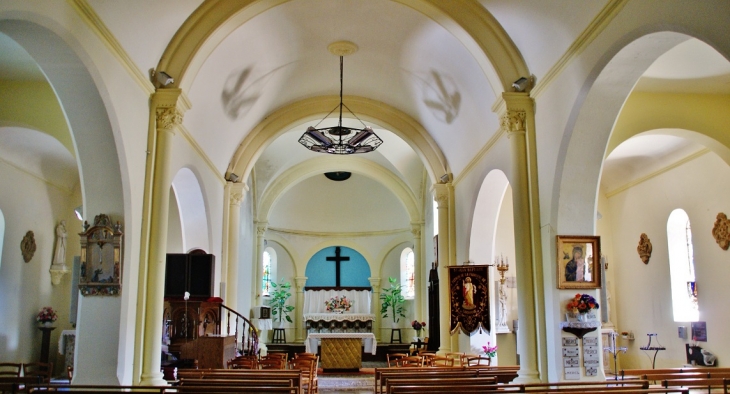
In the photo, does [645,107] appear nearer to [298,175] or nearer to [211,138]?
[211,138]

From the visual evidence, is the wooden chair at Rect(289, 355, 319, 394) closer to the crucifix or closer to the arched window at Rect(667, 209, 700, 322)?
the arched window at Rect(667, 209, 700, 322)

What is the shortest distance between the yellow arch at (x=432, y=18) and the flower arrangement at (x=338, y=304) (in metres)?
14.6

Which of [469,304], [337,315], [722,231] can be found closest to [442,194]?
[469,304]

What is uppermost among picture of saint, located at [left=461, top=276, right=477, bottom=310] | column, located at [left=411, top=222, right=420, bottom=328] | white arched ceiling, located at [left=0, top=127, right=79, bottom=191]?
white arched ceiling, located at [left=0, top=127, right=79, bottom=191]

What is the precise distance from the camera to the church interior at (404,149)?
24.3ft

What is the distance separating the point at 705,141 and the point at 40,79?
35.0ft

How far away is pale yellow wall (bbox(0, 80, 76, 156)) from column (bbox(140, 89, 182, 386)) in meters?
2.35

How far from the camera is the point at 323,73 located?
13.1m

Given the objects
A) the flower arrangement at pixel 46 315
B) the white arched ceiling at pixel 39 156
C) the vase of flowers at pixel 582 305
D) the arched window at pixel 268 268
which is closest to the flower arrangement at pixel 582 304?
the vase of flowers at pixel 582 305

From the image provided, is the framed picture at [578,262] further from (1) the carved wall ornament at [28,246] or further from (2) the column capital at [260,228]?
(2) the column capital at [260,228]

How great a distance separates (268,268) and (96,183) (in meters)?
16.0

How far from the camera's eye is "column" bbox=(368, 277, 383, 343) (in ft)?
75.8

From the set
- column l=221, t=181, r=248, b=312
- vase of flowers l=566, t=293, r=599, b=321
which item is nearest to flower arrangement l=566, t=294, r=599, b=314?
vase of flowers l=566, t=293, r=599, b=321

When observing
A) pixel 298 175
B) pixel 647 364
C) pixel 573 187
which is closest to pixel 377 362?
pixel 298 175
